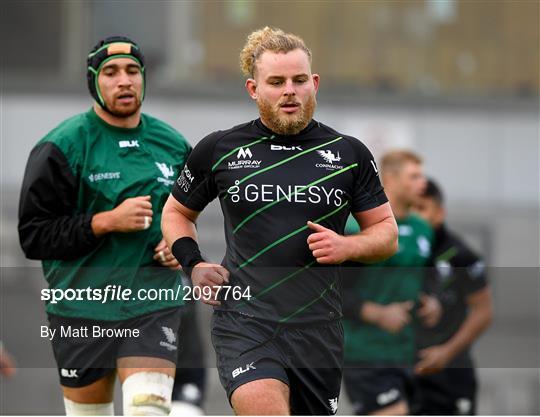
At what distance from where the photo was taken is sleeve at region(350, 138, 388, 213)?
5902 mm

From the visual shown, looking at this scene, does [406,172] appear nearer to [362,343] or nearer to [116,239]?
[362,343]

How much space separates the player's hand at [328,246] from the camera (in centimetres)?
559

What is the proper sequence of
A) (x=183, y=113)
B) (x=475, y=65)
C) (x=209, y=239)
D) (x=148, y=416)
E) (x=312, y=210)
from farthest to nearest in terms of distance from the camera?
(x=475, y=65), (x=183, y=113), (x=209, y=239), (x=148, y=416), (x=312, y=210)

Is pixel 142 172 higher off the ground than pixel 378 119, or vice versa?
pixel 142 172

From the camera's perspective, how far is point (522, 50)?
67.5 ft

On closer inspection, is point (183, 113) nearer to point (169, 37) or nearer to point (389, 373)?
point (169, 37)

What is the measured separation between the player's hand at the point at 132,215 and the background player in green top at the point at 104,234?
0.01 meters

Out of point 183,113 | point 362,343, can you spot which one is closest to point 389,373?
point 362,343

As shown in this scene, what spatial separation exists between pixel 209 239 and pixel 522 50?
23.4 feet

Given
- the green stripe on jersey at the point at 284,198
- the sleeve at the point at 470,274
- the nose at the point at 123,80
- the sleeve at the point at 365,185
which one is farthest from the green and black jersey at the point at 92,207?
the sleeve at the point at 470,274

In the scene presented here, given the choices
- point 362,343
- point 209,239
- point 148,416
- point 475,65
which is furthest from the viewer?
point 475,65

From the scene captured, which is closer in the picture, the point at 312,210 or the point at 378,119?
the point at 312,210

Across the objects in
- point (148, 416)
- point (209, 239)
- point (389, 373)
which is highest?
point (148, 416)

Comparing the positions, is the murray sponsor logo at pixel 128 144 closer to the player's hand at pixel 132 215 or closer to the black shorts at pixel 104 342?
the player's hand at pixel 132 215
